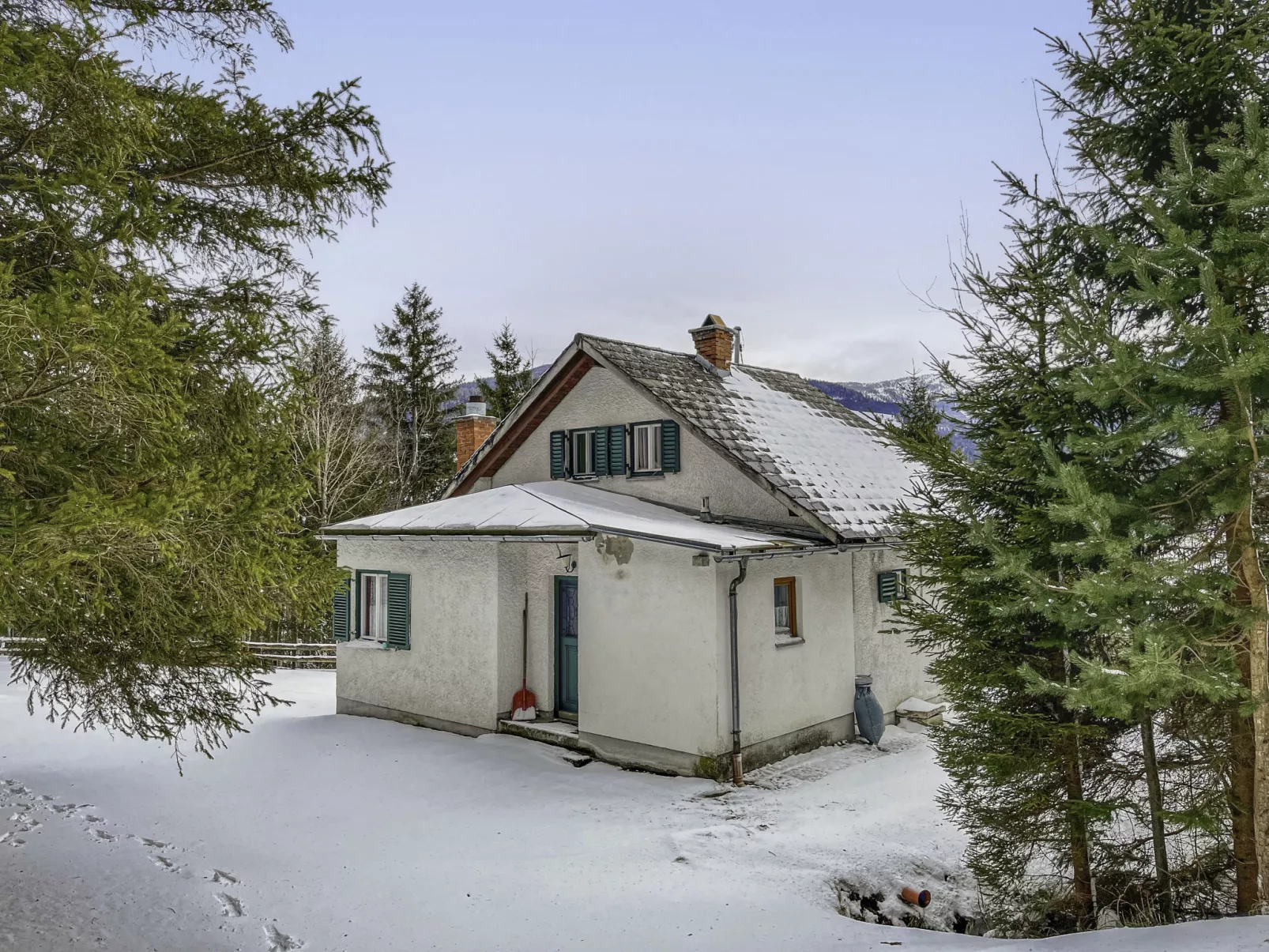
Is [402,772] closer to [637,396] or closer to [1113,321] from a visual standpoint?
[637,396]

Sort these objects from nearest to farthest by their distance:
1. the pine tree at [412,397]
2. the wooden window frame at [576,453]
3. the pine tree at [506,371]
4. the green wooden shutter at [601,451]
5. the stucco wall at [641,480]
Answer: the stucco wall at [641,480], the green wooden shutter at [601,451], the wooden window frame at [576,453], the pine tree at [412,397], the pine tree at [506,371]

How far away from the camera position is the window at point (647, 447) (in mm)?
13688

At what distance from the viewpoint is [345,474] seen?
80.1 ft

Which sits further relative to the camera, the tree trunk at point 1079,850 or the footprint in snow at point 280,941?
the tree trunk at point 1079,850

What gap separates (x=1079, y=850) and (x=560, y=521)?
7197 millimetres

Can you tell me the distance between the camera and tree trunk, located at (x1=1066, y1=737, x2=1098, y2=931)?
624 centimetres

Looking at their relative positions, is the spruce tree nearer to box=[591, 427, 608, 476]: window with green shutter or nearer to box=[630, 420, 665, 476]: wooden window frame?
box=[630, 420, 665, 476]: wooden window frame

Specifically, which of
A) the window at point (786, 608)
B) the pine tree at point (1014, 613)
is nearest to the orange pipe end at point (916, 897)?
the pine tree at point (1014, 613)

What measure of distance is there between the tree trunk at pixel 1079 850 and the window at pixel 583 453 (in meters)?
9.62

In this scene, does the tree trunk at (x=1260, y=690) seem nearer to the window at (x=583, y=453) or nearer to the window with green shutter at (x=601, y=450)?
the window with green shutter at (x=601, y=450)

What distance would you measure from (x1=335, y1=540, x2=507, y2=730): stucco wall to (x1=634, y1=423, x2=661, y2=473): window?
3.21m

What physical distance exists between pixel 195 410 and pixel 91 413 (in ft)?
4.18

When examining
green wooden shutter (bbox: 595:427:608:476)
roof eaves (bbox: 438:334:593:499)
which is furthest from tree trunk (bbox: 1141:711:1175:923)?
roof eaves (bbox: 438:334:593:499)

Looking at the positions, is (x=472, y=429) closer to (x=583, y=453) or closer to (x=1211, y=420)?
(x=583, y=453)
